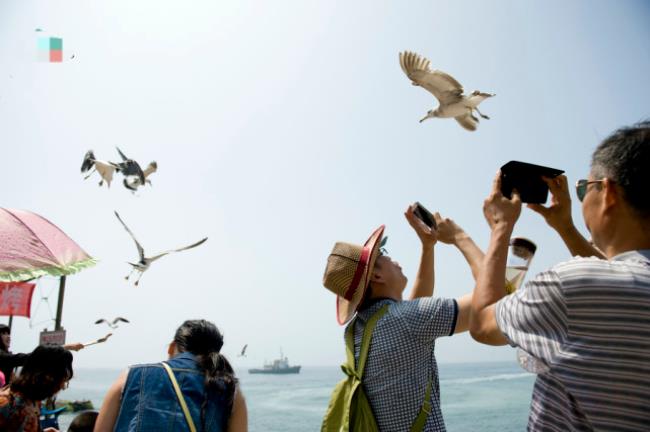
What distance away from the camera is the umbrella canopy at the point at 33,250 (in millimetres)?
4000

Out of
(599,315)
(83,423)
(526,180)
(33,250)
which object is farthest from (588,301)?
(33,250)

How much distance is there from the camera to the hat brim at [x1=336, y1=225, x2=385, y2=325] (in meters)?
2.30

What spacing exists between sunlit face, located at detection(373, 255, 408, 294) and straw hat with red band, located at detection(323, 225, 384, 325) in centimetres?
4

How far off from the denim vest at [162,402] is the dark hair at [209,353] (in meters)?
0.03

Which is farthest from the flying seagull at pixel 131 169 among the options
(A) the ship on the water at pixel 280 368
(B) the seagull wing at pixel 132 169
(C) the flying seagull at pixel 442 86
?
(A) the ship on the water at pixel 280 368

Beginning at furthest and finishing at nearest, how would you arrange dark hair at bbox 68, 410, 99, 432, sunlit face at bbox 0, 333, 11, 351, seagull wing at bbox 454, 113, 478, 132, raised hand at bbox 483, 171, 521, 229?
seagull wing at bbox 454, 113, 478, 132 → sunlit face at bbox 0, 333, 11, 351 → dark hair at bbox 68, 410, 99, 432 → raised hand at bbox 483, 171, 521, 229

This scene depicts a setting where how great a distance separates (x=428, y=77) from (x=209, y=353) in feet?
13.8

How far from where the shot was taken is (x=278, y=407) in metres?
50.1

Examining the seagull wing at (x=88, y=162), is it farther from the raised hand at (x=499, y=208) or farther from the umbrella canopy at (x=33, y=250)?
the raised hand at (x=499, y=208)

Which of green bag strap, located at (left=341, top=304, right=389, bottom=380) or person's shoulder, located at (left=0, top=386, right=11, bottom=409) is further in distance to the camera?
person's shoulder, located at (left=0, top=386, right=11, bottom=409)

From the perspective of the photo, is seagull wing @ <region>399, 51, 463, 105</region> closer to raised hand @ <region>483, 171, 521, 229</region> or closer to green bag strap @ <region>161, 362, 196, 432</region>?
raised hand @ <region>483, 171, 521, 229</region>

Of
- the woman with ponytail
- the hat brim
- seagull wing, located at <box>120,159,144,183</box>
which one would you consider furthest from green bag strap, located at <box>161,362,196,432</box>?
seagull wing, located at <box>120,159,144,183</box>

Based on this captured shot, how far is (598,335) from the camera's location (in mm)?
1165

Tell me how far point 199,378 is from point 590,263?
1801 millimetres
